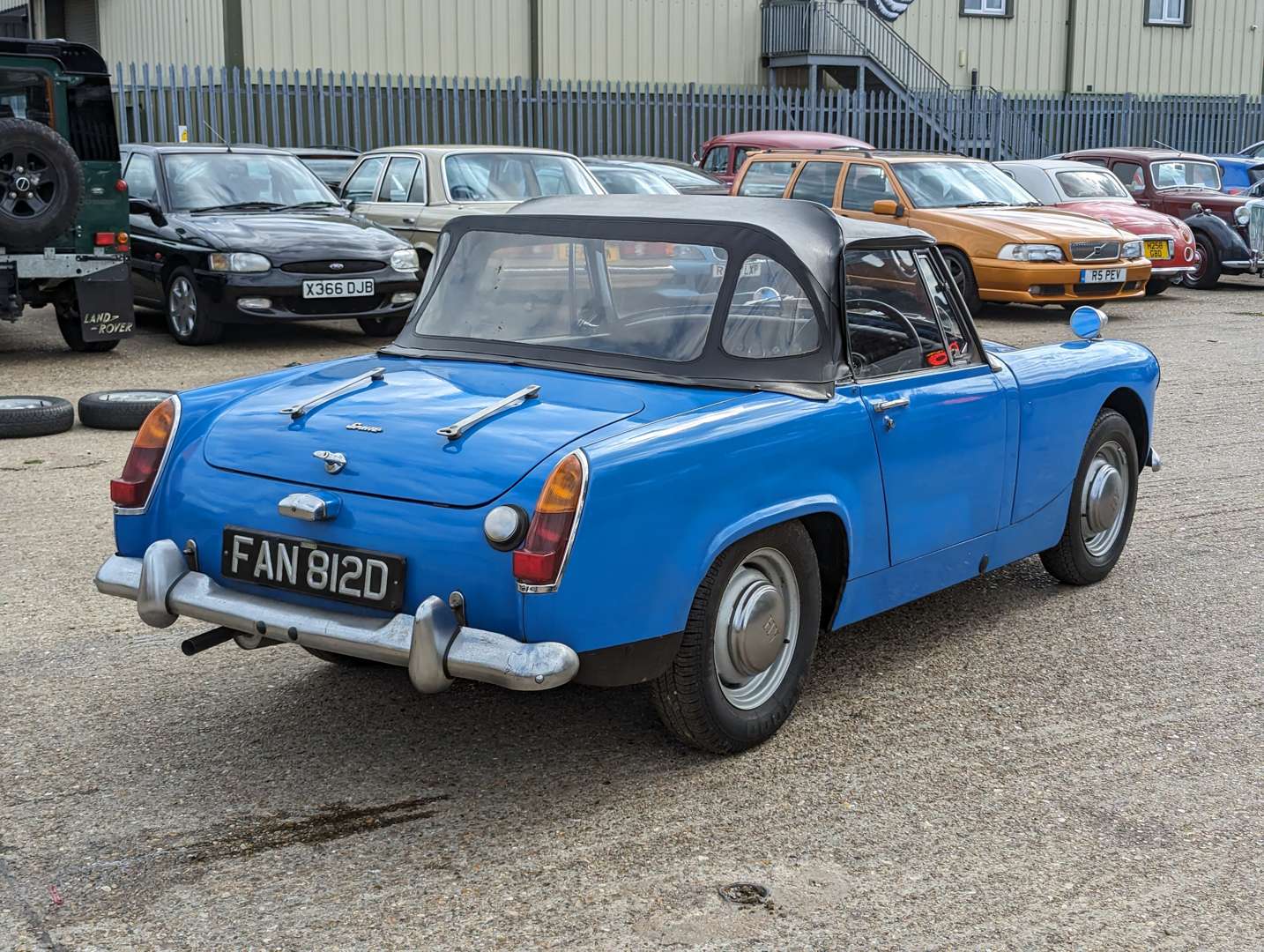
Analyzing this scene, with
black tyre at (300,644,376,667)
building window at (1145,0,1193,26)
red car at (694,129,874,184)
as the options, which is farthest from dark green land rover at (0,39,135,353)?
building window at (1145,0,1193,26)

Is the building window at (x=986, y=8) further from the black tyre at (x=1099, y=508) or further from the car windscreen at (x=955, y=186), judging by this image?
the black tyre at (x=1099, y=508)

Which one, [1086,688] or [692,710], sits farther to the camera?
[1086,688]

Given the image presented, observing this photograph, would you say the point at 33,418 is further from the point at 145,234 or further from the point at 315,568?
the point at 315,568

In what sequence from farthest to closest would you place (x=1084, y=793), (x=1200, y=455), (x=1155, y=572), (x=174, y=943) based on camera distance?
(x=1200, y=455)
(x=1155, y=572)
(x=1084, y=793)
(x=174, y=943)

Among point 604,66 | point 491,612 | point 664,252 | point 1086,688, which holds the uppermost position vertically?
point 604,66

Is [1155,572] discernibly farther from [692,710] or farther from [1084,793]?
→ [692,710]

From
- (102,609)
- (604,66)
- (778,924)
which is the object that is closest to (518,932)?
(778,924)

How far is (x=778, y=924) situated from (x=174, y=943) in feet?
4.07

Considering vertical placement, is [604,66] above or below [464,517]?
above

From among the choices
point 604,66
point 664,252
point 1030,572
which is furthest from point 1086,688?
point 604,66

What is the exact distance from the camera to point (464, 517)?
3514 millimetres

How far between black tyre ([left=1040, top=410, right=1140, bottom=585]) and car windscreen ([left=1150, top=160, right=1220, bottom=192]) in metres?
13.7

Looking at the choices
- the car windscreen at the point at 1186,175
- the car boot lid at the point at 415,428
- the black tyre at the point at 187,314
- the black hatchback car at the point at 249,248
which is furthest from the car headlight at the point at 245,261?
the car windscreen at the point at 1186,175

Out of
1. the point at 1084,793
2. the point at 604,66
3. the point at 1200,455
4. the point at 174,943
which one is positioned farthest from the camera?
the point at 604,66
